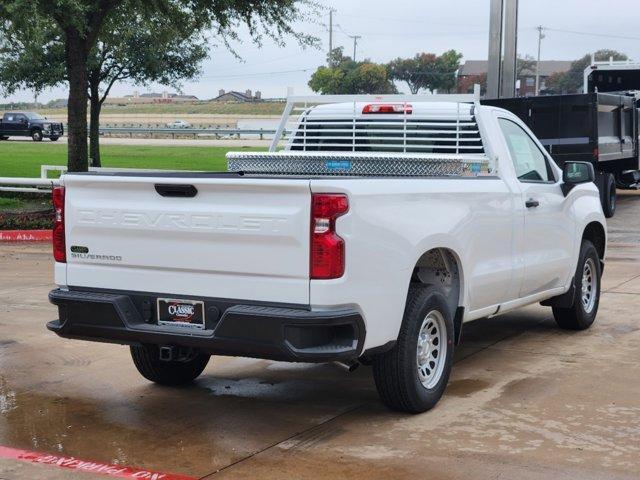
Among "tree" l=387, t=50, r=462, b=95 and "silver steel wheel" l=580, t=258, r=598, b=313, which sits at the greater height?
"tree" l=387, t=50, r=462, b=95

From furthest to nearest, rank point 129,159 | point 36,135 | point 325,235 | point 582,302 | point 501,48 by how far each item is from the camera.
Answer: point 36,135
point 129,159
point 501,48
point 582,302
point 325,235

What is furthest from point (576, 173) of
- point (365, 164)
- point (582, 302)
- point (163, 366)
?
point (163, 366)

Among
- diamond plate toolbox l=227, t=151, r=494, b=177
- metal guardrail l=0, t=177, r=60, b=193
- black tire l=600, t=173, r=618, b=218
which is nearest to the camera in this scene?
diamond plate toolbox l=227, t=151, r=494, b=177

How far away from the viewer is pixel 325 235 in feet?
18.1

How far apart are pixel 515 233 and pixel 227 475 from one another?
10.6ft

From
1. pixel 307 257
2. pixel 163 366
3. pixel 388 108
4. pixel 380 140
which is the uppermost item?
pixel 388 108

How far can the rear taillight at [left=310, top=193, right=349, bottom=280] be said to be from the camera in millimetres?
5520

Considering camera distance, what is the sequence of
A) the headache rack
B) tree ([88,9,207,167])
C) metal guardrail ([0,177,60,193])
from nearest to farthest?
the headache rack, metal guardrail ([0,177,60,193]), tree ([88,9,207,167])

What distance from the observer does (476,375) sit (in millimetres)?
7531

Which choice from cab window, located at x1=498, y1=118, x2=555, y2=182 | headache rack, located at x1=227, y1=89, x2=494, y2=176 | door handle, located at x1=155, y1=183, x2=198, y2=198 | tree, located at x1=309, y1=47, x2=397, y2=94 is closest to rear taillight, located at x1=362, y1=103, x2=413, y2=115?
headache rack, located at x1=227, y1=89, x2=494, y2=176

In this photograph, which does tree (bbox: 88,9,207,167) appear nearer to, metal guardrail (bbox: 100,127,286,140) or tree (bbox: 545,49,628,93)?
metal guardrail (bbox: 100,127,286,140)

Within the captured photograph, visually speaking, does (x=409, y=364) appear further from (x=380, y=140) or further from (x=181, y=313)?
(x=380, y=140)

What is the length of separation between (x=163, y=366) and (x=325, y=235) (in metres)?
2.19

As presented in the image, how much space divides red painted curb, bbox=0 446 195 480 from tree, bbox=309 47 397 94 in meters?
91.7
